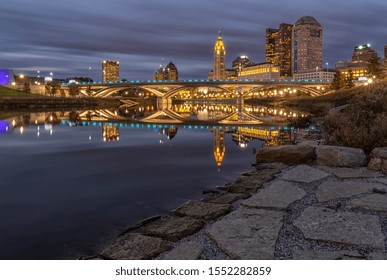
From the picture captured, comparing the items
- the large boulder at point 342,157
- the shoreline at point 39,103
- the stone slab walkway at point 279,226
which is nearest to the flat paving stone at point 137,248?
the stone slab walkway at point 279,226

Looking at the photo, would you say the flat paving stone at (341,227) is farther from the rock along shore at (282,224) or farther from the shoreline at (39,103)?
the shoreline at (39,103)

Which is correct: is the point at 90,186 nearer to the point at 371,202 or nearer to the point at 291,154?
the point at 291,154

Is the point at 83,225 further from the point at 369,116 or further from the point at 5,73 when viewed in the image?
the point at 5,73

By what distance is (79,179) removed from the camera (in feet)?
39.0

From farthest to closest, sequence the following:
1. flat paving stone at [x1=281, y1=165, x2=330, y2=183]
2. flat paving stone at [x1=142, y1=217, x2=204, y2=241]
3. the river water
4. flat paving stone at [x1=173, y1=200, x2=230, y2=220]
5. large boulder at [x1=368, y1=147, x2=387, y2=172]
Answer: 1. large boulder at [x1=368, y1=147, x2=387, y2=172]
2. flat paving stone at [x1=281, y1=165, x2=330, y2=183]
3. flat paving stone at [x1=173, y1=200, x2=230, y2=220]
4. the river water
5. flat paving stone at [x1=142, y1=217, x2=204, y2=241]

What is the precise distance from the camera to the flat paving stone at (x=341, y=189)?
7.39 meters

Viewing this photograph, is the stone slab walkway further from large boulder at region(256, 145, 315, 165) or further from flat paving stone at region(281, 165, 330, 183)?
large boulder at region(256, 145, 315, 165)

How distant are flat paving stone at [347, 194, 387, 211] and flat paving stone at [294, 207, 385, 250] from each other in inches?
17.7

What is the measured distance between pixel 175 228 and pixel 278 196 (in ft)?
8.23

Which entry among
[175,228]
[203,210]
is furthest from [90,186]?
[175,228]

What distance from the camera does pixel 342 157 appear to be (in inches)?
411

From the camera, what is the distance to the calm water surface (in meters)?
6.81

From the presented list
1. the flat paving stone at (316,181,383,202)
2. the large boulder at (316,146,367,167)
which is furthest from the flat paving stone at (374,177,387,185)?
the large boulder at (316,146,367,167)

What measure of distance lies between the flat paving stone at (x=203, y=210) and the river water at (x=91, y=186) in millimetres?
857
